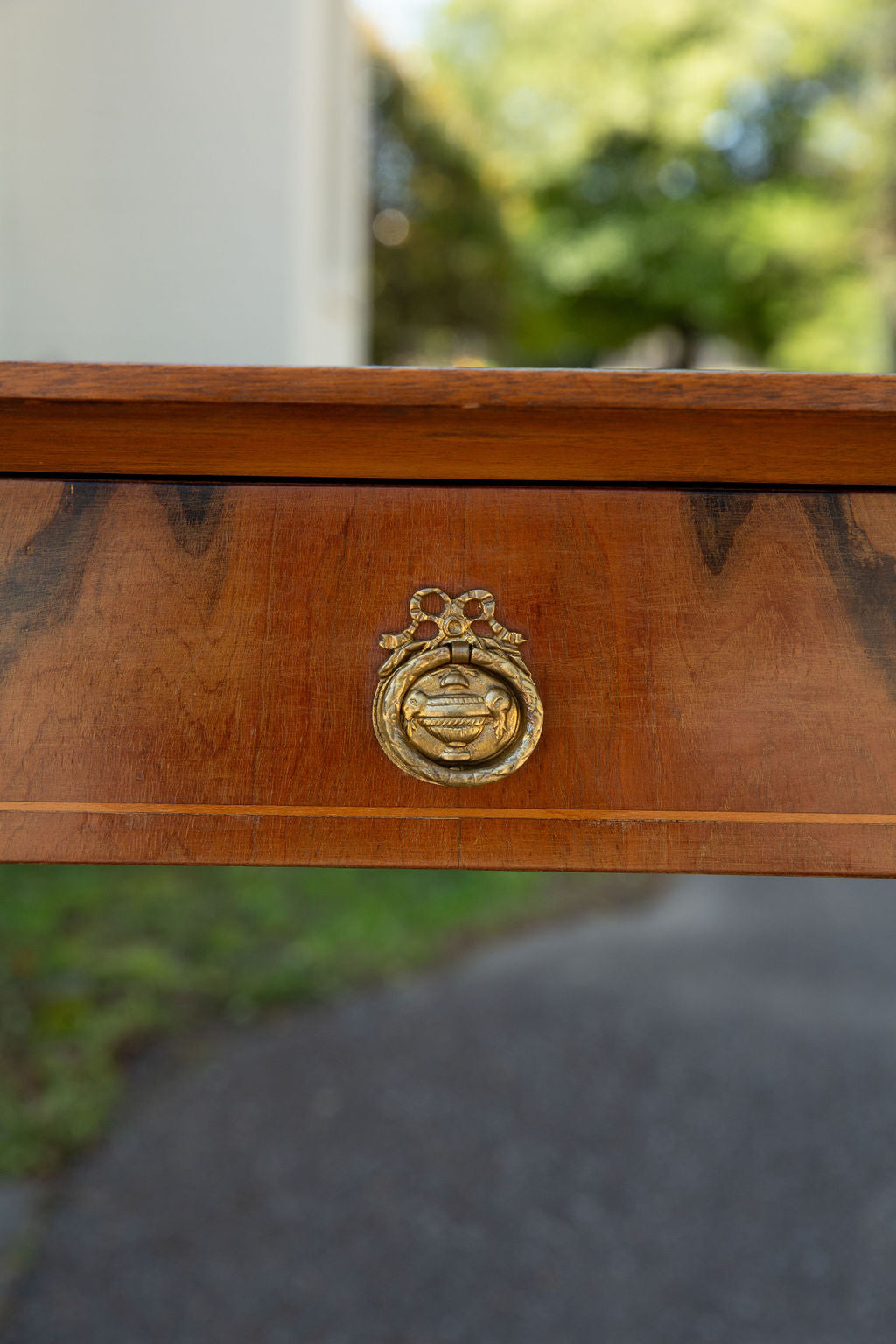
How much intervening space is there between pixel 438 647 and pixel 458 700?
30 millimetres

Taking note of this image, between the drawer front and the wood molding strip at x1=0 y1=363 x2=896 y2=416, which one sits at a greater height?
the wood molding strip at x1=0 y1=363 x2=896 y2=416

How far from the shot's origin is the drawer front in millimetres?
510

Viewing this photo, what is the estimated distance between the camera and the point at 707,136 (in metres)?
13.6

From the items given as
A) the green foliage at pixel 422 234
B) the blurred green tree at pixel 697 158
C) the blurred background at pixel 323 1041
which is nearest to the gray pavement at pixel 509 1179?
the blurred background at pixel 323 1041

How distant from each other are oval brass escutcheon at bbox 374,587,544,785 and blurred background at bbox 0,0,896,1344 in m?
1.59

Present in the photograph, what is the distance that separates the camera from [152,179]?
2244 millimetres

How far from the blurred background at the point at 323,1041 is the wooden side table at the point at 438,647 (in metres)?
1.54

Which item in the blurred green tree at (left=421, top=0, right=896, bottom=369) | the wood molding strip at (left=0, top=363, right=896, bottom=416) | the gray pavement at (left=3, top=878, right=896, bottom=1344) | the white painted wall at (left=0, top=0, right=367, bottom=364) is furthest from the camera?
the blurred green tree at (left=421, top=0, right=896, bottom=369)

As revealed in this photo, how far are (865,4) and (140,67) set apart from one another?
1311 cm

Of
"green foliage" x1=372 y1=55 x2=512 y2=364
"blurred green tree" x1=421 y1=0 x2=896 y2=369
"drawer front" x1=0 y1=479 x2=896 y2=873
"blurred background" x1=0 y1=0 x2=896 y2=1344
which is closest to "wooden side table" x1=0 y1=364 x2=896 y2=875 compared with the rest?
"drawer front" x1=0 y1=479 x2=896 y2=873

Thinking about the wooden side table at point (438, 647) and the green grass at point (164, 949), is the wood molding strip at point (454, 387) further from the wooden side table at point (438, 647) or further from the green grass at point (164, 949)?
the green grass at point (164, 949)

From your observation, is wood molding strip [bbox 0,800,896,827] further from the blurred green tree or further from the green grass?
the blurred green tree

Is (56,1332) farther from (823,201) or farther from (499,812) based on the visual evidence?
(823,201)

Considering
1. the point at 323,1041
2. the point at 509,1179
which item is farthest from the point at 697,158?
the point at 509,1179
